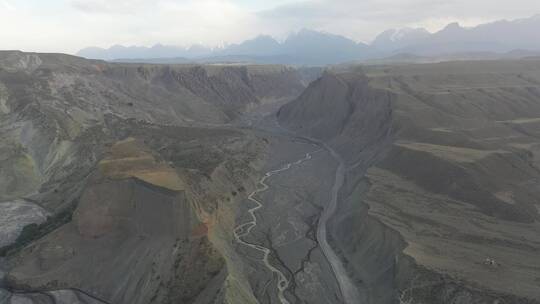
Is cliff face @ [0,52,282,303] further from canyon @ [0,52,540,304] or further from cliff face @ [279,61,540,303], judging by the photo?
cliff face @ [279,61,540,303]

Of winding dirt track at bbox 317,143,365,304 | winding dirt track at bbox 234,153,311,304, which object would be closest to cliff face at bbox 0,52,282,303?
winding dirt track at bbox 234,153,311,304

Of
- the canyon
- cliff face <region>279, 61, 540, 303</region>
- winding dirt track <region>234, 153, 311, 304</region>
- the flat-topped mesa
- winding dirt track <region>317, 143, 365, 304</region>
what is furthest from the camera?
the flat-topped mesa

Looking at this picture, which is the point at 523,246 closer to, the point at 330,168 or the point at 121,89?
the point at 330,168

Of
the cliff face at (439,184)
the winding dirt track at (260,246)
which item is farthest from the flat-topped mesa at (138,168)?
the cliff face at (439,184)

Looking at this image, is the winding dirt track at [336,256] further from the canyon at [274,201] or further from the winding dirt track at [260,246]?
the winding dirt track at [260,246]

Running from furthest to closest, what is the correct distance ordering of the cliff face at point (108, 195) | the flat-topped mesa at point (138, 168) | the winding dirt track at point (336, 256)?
the flat-topped mesa at point (138, 168) < the winding dirt track at point (336, 256) < the cliff face at point (108, 195)

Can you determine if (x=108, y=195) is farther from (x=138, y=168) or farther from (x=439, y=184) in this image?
(x=439, y=184)

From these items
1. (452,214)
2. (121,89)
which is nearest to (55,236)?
(452,214)

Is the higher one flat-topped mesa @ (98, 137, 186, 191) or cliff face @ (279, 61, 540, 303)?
flat-topped mesa @ (98, 137, 186, 191)

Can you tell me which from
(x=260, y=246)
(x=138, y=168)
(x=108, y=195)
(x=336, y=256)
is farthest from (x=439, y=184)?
(x=108, y=195)
